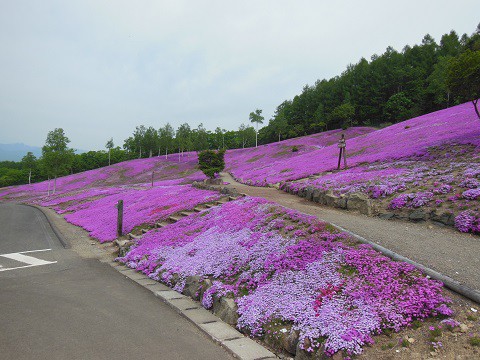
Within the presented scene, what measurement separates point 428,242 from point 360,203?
4.82 meters

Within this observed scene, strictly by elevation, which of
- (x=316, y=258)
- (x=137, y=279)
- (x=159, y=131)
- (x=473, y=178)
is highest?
(x=159, y=131)

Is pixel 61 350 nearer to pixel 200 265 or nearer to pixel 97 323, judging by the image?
pixel 97 323

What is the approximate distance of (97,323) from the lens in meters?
6.49

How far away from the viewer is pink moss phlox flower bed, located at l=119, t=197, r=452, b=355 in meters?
5.15

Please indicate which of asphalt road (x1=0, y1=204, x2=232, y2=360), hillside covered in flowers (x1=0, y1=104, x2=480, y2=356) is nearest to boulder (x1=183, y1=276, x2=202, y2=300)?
hillside covered in flowers (x1=0, y1=104, x2=480, y2=356)

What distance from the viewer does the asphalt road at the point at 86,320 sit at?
5.37 m

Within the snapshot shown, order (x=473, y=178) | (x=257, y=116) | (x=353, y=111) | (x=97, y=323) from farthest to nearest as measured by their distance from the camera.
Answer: (x=257, y=116)
(x=353, y=111)
(x=473, y=178)
(x=97, y=323)

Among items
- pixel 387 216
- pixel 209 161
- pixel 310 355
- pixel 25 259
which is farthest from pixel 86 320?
pixel 209 161

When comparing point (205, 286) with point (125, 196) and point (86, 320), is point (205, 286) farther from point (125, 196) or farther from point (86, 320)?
point (125, 196)

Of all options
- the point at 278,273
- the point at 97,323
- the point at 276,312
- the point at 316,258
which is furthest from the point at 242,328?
the point at 97,323

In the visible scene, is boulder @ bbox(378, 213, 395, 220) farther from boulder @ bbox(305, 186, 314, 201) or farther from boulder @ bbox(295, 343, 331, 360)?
boulder @ bbox(295, 343, 331, 360)

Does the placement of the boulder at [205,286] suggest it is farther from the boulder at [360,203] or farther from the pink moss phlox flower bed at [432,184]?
the pink moss phlox flower bed at [432,184]

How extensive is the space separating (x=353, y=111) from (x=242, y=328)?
76241 millimetres

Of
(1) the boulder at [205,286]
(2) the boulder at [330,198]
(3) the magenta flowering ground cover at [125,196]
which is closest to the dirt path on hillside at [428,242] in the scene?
(2) the boulder at [330,198]
